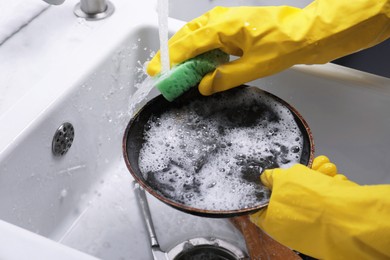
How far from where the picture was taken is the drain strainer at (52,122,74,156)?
1020 mm

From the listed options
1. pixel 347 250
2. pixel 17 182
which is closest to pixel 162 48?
pixel 17 182

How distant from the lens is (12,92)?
1028mm

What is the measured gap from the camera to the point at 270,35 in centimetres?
97

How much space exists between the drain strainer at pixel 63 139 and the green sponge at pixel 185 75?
0.74ft

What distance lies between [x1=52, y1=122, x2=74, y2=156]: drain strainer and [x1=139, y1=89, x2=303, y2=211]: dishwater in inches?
7.6

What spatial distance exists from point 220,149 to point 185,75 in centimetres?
14

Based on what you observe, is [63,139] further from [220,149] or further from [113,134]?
[220,149]

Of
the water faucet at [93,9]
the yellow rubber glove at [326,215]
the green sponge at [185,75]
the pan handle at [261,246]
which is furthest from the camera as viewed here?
the water faucet at [93,9]

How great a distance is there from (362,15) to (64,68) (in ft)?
1.89

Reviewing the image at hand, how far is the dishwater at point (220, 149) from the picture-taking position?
0.86 m

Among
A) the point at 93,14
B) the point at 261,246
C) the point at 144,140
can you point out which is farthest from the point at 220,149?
the point at 93,14

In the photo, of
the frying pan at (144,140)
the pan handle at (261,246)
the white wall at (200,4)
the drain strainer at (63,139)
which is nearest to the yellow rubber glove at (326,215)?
the frying pan at (144,140)

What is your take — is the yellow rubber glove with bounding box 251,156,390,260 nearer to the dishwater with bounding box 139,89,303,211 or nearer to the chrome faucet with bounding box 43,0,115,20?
the dishwater with bounding box 139,89,303,211

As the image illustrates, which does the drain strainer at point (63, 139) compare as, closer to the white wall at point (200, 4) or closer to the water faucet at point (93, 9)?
the water faucet at point (93, 9)
